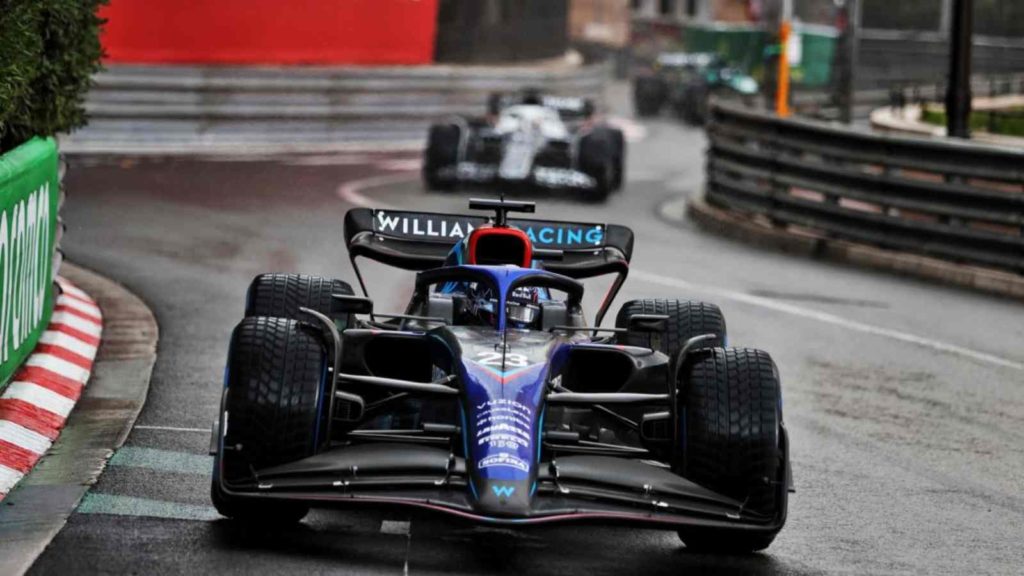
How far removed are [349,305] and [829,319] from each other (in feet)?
22.2

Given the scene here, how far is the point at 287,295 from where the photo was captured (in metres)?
9.73

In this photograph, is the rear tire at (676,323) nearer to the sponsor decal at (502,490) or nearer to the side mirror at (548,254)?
the side mirror at (548,254)

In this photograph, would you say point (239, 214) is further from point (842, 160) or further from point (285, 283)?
point (285, 283)

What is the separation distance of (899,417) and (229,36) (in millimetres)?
20554

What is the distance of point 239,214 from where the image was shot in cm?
2106

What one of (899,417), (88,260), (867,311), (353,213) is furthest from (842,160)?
(353,213)

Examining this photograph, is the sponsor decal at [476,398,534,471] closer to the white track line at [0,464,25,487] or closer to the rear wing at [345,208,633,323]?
the white track line at [0,464,25,487]

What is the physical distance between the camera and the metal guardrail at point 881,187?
18.5 metres

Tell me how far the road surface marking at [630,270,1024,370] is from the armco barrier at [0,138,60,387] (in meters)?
5.98

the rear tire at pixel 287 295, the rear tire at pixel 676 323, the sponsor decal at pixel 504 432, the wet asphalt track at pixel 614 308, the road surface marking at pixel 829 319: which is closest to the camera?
the sponsor decal at pixel 504 432

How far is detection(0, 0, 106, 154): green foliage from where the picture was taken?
33.9 ft

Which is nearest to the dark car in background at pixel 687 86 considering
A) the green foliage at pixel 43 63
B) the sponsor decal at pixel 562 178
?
the sponsor decal at pixel 562 178

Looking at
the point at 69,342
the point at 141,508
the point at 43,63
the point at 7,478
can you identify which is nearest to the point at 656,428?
the point at 141,508

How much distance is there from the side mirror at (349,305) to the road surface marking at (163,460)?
0.91 metres
